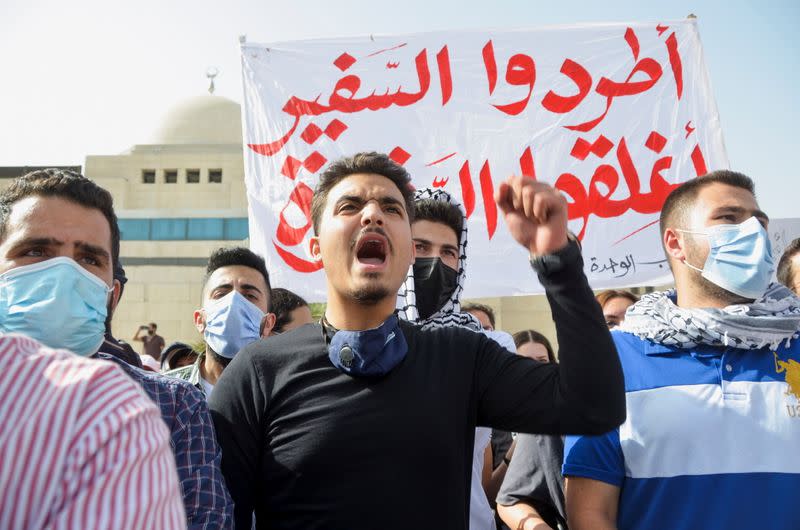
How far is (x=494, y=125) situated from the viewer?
4922 millimetres

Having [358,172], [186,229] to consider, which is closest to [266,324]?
[358,172]

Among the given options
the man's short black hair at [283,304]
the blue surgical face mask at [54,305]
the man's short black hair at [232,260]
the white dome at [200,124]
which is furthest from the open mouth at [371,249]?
the white dome at [200,124]

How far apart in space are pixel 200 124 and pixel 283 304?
3567 centimetres

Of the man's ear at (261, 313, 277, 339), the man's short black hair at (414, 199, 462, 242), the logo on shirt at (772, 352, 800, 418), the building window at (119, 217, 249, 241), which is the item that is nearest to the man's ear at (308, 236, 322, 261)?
the man's short black hair at (414, 199, 462, 242)

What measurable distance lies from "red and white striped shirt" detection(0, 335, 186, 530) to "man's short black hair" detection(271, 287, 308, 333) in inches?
150

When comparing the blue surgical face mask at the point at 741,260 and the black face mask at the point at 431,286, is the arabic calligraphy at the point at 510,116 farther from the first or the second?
the blue surgical face mask at the point at 741,260

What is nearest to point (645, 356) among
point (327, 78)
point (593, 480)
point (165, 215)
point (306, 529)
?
point (593, 480)

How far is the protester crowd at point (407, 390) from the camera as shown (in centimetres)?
129

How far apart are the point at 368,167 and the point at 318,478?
81 centimetres

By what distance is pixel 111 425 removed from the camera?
2.30 ft

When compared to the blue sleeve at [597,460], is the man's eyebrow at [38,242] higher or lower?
higher

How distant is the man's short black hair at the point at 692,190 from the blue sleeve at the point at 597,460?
85cm

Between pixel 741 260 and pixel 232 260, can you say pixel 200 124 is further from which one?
pixel 741 260

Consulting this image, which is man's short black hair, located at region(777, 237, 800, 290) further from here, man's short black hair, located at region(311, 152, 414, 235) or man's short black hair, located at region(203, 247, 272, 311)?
man's short black hair, located at region(203, 247, 272, 311)
